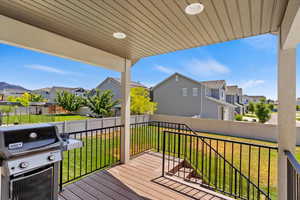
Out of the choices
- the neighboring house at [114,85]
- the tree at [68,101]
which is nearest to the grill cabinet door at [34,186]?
the tree at [68,101]

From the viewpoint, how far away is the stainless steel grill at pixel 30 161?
1.33 m

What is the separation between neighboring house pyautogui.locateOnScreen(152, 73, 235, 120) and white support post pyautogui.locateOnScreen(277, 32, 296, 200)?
11.2 metres

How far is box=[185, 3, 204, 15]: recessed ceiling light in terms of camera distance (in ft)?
5.29

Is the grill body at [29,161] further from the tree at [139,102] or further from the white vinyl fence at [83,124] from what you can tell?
the tree at [139,102]

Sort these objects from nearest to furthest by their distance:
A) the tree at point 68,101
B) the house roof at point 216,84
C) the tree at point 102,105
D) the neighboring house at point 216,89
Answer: the tree at point 102,105 → the neighboring house at point 216,89 → the house roof at point 216,84 → the tree at point 68,101

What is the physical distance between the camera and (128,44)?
2.80 metres

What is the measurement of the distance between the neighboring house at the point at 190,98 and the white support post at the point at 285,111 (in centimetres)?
1122

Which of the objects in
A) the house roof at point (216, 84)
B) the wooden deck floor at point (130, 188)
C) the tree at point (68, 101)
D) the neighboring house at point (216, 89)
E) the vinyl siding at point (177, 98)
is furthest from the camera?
the tree at point (68, 101)

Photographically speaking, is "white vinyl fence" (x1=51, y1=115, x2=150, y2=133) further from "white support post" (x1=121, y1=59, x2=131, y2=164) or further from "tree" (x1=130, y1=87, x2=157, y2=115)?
"white support post" (x1=121, y1=59, x2=131, y2=164)

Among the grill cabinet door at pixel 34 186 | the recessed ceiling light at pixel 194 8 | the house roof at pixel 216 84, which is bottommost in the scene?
the grill cabinet door at pixel 34 186

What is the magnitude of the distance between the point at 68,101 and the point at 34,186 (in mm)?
15930

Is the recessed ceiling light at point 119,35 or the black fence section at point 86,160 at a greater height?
the recessed ceiling light at point 119,35

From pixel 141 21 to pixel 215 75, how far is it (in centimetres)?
1828

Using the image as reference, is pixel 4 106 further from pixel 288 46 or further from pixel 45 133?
pixel 288 46
